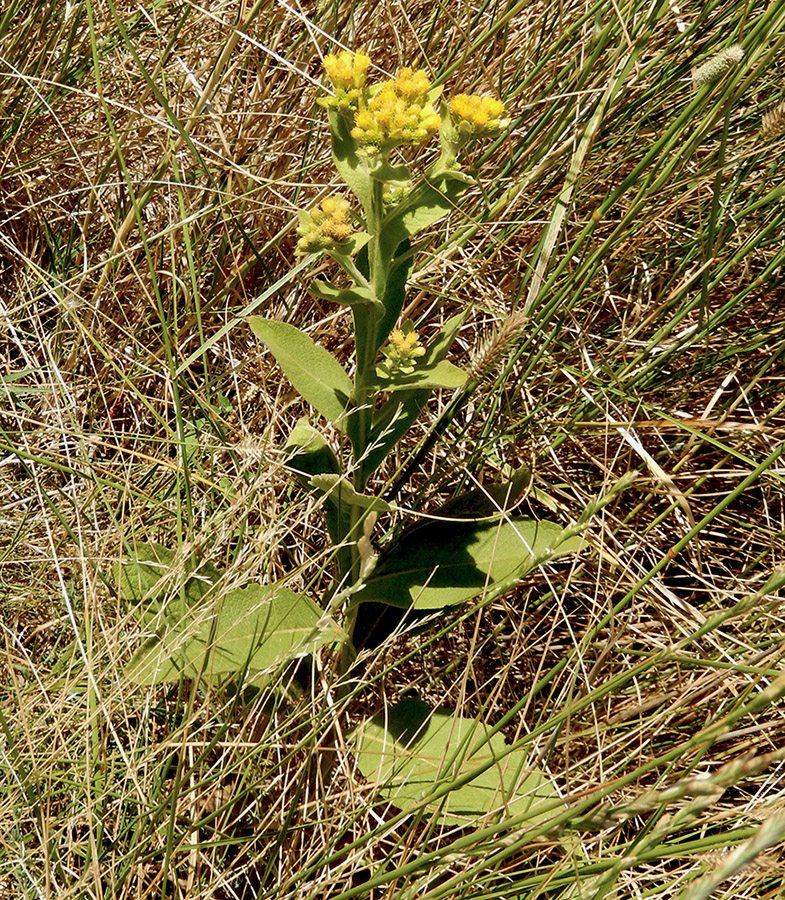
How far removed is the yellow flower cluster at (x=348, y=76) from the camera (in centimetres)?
107

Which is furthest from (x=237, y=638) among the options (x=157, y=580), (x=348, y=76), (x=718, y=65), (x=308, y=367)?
(x=718, y=65)

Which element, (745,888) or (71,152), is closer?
(745,888)

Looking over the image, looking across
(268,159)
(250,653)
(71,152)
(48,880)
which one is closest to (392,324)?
(250,653)

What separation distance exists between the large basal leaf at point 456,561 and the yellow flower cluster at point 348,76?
59 centimetres

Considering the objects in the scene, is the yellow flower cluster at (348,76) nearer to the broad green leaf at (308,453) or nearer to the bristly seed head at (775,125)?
the broad green leaf at (308,453)

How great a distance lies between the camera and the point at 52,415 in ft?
5.54

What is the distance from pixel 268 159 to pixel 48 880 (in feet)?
4.00

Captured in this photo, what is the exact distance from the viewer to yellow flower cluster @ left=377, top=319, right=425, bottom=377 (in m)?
1.17

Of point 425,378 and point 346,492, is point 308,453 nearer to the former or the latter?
point 346,492

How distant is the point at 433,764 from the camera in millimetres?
1306

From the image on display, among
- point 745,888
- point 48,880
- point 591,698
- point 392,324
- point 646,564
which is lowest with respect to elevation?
point 745,888

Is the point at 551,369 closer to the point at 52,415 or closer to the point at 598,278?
the point at 598,278

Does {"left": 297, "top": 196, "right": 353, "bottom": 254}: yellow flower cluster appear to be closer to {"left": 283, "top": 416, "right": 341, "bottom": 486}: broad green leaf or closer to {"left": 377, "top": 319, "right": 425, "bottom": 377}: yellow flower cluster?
{"left": 377, "top": 319, "right": 425, "bottom": 377}: yellow flower cluster

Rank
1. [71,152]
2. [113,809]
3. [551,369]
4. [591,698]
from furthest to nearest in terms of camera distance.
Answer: [71,152] < [551,369] < [113,809] < [591,698]
